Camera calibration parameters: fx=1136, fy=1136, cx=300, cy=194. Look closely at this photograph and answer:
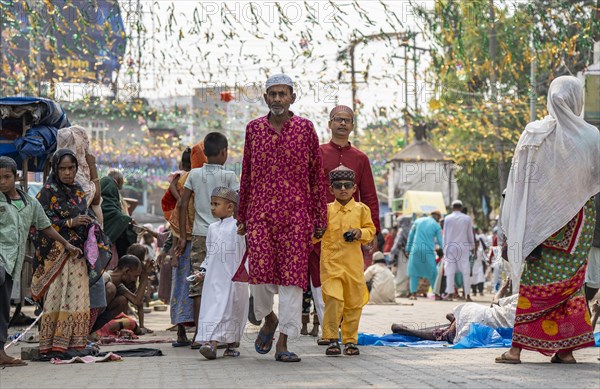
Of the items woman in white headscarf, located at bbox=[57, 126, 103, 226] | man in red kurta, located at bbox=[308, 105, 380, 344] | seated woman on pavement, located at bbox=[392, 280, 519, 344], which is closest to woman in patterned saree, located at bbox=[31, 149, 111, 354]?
woman in white headscarf, located at bbox=[57, 126, 103, 226]

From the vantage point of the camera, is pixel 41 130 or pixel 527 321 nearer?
pixel 527 321

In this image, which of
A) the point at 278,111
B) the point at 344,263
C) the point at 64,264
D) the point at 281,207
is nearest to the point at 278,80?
the point at 278,111

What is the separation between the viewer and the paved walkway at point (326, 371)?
6.75 meters

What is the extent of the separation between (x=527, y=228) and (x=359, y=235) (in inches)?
58.4

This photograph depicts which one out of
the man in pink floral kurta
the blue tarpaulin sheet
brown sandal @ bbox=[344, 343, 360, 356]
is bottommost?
the blue tarpaulin sheet

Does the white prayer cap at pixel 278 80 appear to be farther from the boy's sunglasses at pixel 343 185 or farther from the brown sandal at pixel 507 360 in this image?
the brown sandal at pixel 507 360

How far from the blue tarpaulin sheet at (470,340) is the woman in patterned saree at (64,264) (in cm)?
258

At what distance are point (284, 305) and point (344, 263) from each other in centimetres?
92

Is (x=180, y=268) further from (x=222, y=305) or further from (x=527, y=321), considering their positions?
(x=527, y=321)

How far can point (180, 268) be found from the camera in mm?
10320

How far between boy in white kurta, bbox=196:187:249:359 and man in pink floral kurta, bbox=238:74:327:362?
0.44 metres

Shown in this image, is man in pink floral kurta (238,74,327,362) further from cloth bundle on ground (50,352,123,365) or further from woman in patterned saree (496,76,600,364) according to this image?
woman in patterned saree (496,76,600,364)

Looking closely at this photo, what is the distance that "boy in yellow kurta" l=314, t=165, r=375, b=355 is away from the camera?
8.80 meters

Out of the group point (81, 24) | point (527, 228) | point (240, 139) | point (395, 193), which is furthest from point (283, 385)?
point (395, 193)
